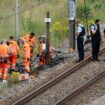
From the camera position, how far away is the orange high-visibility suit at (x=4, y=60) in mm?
19108

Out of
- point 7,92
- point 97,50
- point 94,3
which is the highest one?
point 94,3

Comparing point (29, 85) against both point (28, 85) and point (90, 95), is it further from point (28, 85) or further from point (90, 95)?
point (90, 95)

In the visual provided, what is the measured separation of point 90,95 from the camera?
50.8 feet

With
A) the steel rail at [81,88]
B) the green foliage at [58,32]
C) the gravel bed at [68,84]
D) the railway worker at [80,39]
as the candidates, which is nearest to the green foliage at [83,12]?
the green foliage at [58,32]

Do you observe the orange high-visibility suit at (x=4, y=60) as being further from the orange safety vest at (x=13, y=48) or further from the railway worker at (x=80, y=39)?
the railway worker at (x=80, y=39)

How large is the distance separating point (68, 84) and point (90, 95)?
1.68 meters

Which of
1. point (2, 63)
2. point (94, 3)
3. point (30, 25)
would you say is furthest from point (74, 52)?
point (94, 3)

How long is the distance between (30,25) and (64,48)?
20.0 feet

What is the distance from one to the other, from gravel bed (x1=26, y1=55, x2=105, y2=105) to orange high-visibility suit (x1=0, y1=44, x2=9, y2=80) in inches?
108

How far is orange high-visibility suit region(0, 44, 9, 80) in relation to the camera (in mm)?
19108

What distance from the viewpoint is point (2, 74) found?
19.3 metres

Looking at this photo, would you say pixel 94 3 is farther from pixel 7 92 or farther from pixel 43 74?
pixel 7 92

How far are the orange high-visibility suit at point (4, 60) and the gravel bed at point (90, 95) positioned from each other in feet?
13.6

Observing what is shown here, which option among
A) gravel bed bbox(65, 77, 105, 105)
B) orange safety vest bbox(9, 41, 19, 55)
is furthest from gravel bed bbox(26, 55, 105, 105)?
orange safety vest bbox(9, 41, 19, 55)
